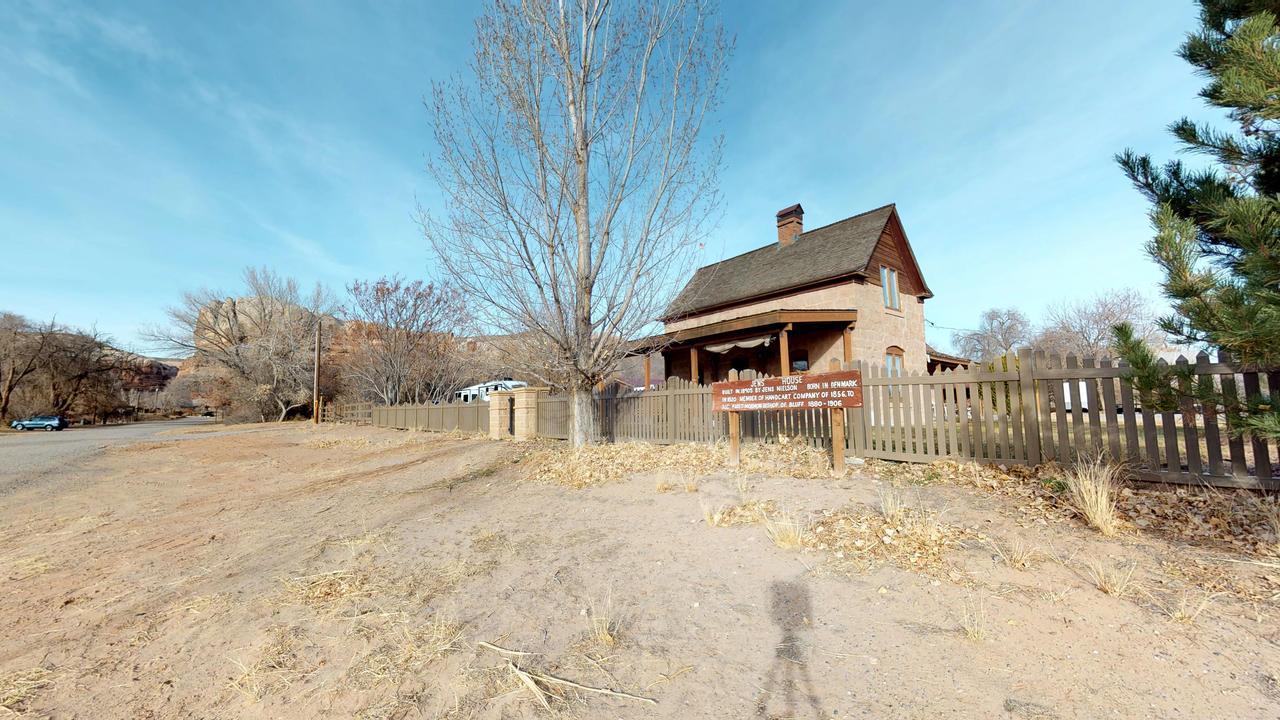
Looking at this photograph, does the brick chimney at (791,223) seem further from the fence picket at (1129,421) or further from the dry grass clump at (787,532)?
the dry grass clump at (787,532)

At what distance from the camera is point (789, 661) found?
267 cm

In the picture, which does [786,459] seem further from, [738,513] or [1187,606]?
[1187,606]

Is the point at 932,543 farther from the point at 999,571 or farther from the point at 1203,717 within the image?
the point at 1203,717

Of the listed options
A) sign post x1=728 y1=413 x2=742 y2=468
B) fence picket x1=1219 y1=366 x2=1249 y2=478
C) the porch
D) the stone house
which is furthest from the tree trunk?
fence picket x1=1219 y1=366 x2=1249 y2=478

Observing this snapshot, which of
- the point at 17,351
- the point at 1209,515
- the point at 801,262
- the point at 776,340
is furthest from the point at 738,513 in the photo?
the point at 17,351

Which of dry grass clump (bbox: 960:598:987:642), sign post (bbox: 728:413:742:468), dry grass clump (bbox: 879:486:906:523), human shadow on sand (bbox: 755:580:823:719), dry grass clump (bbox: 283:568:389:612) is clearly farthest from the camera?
sign post (bbox: 728:413:742:468)

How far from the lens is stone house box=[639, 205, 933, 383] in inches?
586

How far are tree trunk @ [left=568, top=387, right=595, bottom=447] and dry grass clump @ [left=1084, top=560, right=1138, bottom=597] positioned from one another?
7.20 meters

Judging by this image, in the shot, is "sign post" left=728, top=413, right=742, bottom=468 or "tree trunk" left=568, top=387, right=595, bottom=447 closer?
"sign post" left=728, top=413, right=742, bottom=468

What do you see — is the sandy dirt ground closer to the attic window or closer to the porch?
the porch

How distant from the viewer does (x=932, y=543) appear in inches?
156

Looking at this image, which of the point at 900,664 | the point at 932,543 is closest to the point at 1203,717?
the point at 900,664

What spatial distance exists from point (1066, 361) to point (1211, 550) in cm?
278

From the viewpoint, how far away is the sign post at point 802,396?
21.9 ft
